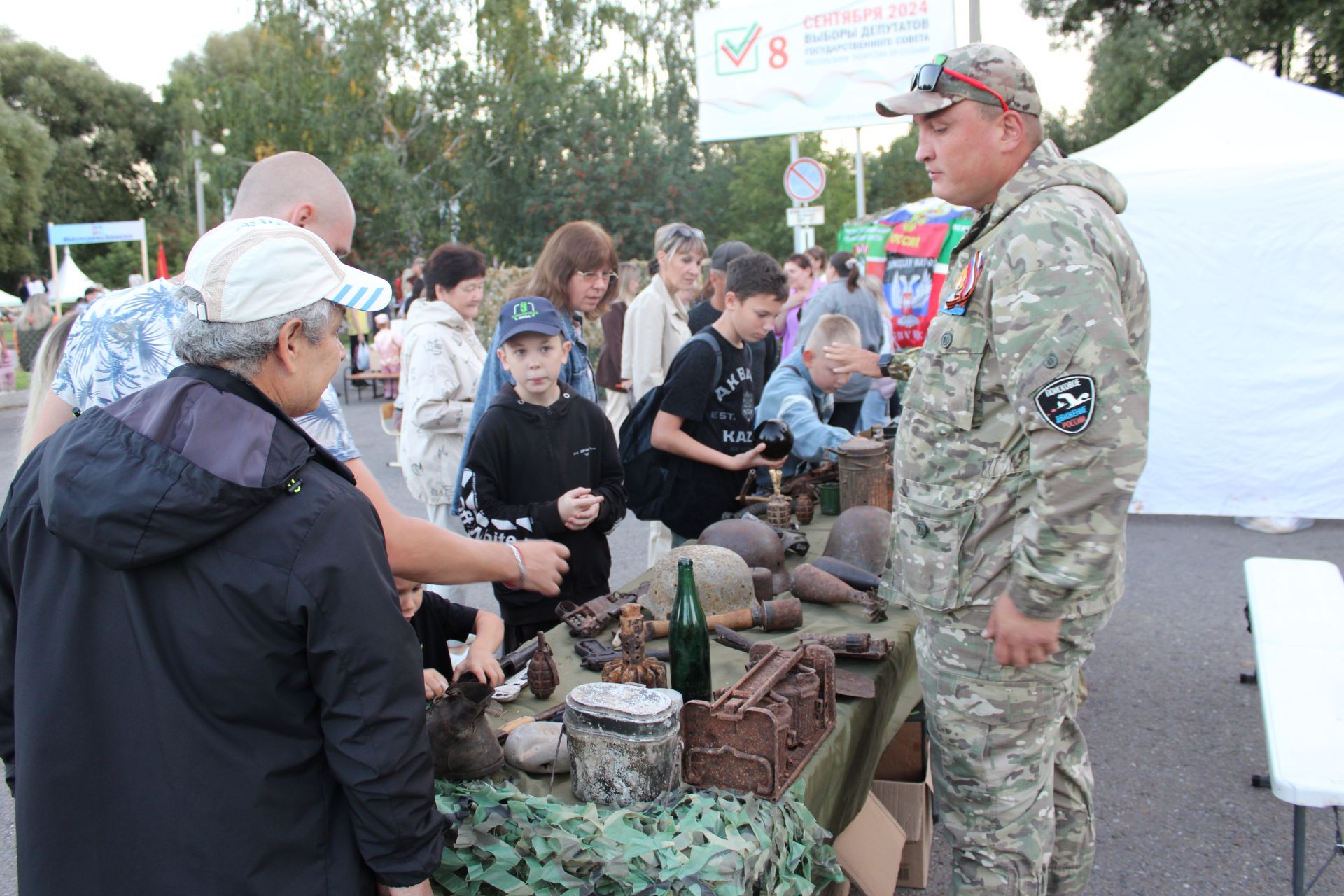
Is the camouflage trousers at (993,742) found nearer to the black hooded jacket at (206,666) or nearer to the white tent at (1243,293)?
the black hooded jacket at (206,666)

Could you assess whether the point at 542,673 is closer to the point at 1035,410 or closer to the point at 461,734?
the point at 461,734

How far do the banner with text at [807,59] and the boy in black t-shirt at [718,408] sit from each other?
Answer: 1060 centimetres

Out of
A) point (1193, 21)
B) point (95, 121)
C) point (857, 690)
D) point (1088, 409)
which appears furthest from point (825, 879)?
point (95, 121)

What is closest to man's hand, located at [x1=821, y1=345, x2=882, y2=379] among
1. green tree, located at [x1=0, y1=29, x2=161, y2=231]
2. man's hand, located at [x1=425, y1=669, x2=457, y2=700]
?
man's hand, located at [x1=425, y1=669, x2=457, y2=700]

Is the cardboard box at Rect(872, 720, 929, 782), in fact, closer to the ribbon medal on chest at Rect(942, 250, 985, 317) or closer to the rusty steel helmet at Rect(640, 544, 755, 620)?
the rusty steel helmet at Rect(640, 544, 755, 620)

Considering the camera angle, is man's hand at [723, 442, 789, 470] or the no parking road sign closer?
man's hand at [723, 442, 789, 470]

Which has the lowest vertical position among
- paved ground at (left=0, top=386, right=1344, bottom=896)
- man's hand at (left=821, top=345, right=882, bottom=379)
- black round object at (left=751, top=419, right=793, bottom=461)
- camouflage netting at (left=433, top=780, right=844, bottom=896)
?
paved ground at (left=0, top=386, right=1344, bottom=896)

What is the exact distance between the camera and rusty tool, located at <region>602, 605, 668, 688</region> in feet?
7.00

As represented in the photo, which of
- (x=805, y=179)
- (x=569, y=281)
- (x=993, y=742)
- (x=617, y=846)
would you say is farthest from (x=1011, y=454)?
(x=805, y=179)

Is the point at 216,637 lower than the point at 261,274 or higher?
lower

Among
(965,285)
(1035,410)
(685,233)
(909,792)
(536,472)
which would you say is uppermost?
(685,233)

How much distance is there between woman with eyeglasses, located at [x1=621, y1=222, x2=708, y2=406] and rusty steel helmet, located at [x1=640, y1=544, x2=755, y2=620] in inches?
90.3

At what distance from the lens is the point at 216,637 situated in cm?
128

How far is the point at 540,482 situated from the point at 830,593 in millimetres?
1053
